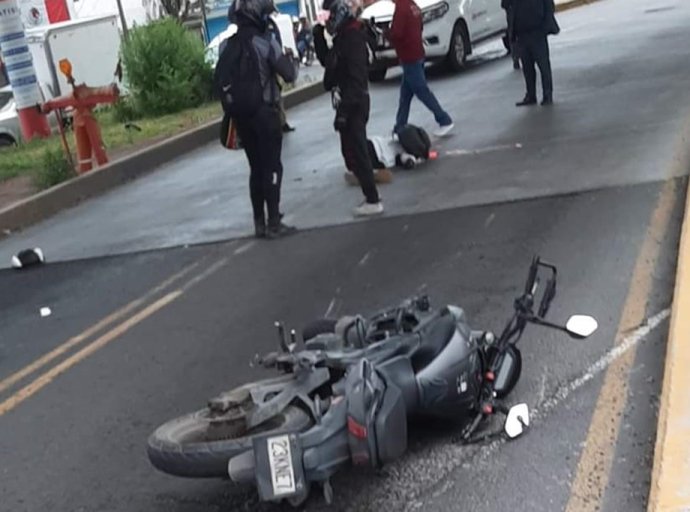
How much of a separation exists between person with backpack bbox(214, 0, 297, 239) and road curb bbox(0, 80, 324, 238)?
428 centimetres

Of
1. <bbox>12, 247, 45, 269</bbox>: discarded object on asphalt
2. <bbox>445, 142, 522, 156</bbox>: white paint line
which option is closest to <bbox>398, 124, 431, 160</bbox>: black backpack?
<bbox>445, 142, 522, 156</bbox>: white paint line

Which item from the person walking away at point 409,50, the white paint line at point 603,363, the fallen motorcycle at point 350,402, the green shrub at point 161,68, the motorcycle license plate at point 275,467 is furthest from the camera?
the green shrub at point 161,68

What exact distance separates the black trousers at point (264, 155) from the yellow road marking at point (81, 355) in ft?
4.93

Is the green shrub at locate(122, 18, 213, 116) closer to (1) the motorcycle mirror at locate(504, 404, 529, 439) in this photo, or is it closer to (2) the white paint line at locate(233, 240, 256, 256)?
(2) the white paint line at locate(233, 240, 256, 256)

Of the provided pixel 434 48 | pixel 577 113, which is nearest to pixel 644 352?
pixel 577 113

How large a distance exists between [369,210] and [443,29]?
36.0 feet

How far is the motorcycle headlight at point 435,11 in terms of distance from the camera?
20.4m

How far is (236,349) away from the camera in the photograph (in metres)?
6.95

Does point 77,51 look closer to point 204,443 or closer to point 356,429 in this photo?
point 204,443

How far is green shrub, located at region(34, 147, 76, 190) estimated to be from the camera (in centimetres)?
1450

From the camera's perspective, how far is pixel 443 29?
20.4 meters

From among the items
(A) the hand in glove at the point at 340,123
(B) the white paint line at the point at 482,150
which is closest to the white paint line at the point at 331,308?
(A) the hand in glove at the point at 340,123

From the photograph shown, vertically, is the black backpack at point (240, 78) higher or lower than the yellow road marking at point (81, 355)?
higher

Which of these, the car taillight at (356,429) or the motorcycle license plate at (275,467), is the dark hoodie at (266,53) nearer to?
the car taillight at (356,429)
